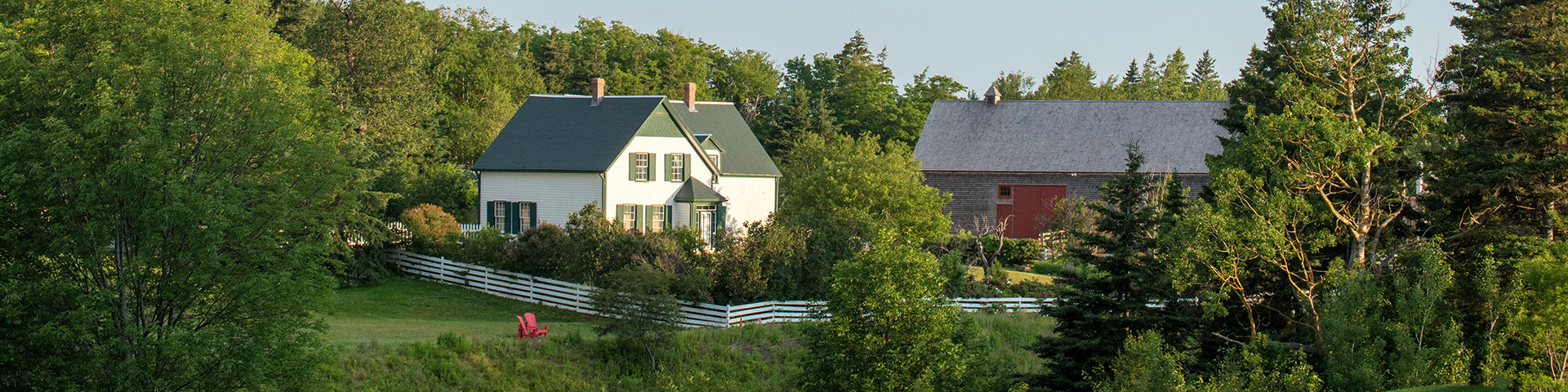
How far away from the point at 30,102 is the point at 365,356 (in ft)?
24.5

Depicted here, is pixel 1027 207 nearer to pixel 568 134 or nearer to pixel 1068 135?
pixel 1068 135

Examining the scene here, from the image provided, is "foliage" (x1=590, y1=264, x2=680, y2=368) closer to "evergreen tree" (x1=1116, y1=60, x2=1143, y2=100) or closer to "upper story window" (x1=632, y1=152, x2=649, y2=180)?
"upper story window" (x1=632, y1=152, x2=649, y2=180)

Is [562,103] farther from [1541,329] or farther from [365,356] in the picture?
[1541,329]

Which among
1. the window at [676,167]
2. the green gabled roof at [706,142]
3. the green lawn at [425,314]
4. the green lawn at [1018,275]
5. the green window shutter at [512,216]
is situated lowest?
the green lawn at [425,314]

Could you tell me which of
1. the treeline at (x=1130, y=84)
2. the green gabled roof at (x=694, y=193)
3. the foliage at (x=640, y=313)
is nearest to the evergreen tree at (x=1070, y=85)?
the treeline at (x=1130, y=84)

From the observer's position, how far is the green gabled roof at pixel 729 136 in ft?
134

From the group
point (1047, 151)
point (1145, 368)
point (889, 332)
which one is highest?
point (1047, 151)

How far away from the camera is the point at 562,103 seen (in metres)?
38.8

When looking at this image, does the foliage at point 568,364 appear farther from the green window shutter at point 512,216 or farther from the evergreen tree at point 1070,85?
the evergreen tree at point 1070,85

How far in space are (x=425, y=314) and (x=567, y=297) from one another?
Answer: 3.38 m

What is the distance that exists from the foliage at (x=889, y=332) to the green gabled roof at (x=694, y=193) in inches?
713

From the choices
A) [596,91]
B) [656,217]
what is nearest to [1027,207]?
[656,217]

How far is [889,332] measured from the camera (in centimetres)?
1769

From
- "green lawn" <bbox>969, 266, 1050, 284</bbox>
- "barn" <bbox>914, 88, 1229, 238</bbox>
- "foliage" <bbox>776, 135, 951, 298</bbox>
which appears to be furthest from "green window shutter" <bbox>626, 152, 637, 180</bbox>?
"barn" <bbox>914, 88, 1229, 238</bbox>
